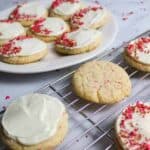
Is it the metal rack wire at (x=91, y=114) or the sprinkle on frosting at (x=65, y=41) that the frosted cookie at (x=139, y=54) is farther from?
the sprinkle on frosting at (x=65, y=41)

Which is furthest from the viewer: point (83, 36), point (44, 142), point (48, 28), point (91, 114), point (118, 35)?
point (118, 35)

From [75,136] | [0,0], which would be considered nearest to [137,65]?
[75,136]

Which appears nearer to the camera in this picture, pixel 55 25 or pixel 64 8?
pixel 55 25

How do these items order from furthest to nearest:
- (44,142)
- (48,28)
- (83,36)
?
(48,28), (83,36), (44,142)

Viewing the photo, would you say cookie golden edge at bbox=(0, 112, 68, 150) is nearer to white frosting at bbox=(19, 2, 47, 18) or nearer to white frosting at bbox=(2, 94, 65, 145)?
white frosting at bbox=(2, 94, 65, 145)

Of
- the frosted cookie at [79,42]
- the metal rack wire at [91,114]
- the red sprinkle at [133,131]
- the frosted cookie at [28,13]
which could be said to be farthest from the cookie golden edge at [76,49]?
the red sprinkle at [133,131]

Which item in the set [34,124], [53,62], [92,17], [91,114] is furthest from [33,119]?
[92,17]

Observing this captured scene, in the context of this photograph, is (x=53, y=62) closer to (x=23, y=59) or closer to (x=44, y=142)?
(x=23, y=59)

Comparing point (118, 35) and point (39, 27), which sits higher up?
point (39, 27)
